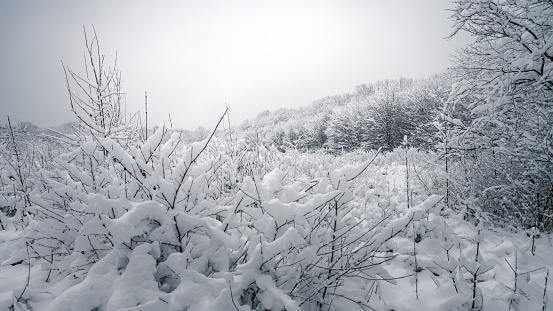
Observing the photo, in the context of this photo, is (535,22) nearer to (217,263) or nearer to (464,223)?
(464,223)

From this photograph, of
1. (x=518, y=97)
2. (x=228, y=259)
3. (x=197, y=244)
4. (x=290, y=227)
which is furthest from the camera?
(x=518, y=97)

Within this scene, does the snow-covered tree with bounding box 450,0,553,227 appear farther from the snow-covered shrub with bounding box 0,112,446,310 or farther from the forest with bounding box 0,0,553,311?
the snow-covered shrub with bounding box 0,112,446,310

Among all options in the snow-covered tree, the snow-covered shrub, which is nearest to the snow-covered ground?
the snow-covered shrub

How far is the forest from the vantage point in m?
1.26

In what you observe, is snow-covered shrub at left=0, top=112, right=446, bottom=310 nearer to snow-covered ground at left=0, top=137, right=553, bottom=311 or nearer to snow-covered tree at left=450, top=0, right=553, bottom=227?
snow-covered ground at left=0, top=137, right=553, bottom=311

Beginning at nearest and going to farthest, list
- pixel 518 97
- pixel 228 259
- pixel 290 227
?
pixel 290 227 → pixel 228 259 → pixel 518 97

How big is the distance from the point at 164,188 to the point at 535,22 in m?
4.59

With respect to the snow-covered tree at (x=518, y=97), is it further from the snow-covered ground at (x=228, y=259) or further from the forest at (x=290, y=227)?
the snow-covered ground at (x=228, y=259)

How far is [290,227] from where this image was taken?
1.25m

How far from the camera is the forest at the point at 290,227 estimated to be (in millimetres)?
1257

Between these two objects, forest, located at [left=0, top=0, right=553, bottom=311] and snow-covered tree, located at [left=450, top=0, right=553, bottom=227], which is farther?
snow-covered tree, located at [left=450, top=0, right=553, bottom=227]

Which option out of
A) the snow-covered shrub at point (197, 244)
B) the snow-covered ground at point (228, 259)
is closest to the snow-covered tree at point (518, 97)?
the snow-covered ground at point (228, 259)

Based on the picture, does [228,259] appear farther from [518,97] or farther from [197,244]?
[518,97]

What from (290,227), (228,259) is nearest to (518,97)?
(290,227)
